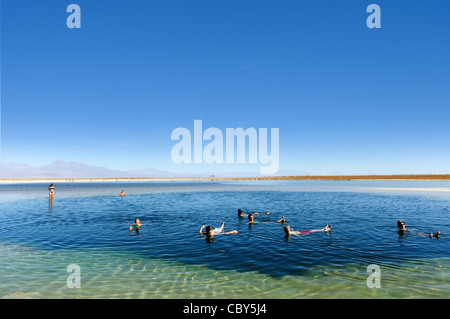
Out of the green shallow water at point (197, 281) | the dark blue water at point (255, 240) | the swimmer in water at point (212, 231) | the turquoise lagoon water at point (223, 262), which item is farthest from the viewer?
the swimmer in water at point (212, 231)

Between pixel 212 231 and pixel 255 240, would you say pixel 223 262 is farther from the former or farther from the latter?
pixel 255 240

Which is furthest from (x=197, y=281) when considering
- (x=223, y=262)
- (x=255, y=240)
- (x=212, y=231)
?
(x=255, y=240)

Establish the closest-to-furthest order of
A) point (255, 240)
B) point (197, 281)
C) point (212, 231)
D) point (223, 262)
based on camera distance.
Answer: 1. point (197, 281)
2. point (223, 262)
3. point (255, 240)
4. point (212, 231)

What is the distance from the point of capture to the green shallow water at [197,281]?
1056 cm

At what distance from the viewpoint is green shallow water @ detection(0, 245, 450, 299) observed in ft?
34.7

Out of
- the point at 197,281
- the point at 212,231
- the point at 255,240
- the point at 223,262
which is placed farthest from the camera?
the point at 212,231

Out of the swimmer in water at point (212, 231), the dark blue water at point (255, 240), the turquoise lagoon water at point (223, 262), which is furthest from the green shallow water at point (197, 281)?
the swimmer in water at point (212, 231)

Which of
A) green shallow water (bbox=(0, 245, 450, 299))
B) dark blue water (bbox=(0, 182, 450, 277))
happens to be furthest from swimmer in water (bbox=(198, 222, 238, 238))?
green shallow water (bbox=(0, 245, 450, 299))

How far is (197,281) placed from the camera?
1198cm

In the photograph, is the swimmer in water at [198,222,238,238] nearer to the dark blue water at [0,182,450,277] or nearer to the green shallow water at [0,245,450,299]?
the dark blue water at [0,182,450,277]

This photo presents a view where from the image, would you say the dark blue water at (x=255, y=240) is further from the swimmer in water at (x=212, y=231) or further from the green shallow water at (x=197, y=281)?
the green shallow water at (x=197, y=281)

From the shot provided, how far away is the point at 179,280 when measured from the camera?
39.7 feet
